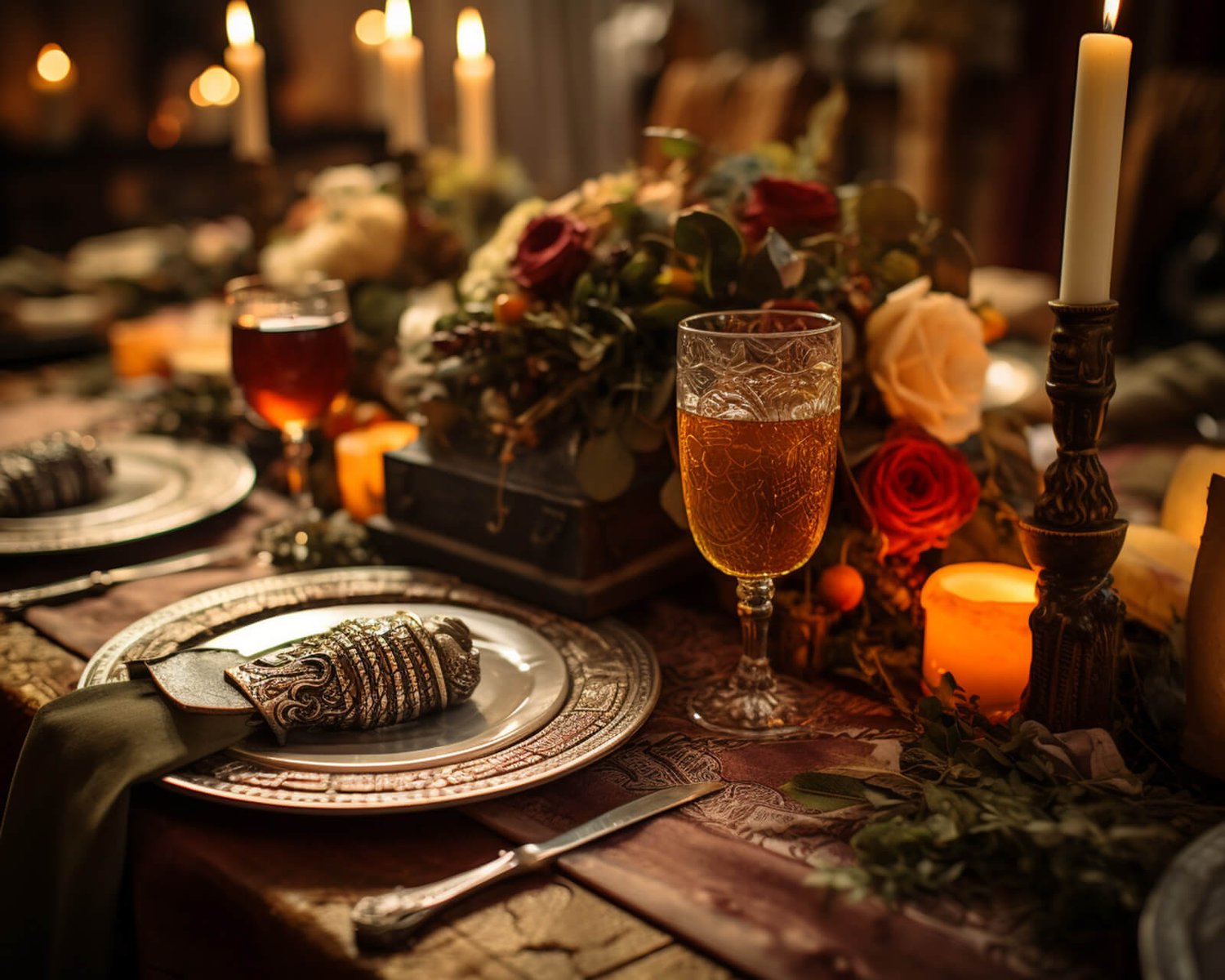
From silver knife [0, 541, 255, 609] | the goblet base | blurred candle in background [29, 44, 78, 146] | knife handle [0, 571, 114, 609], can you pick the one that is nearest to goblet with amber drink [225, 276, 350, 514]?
silver knife [0, 541, 255, 609]

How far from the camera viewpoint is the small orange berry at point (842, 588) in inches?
43.4

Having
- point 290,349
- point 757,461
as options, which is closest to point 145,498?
point 290,349

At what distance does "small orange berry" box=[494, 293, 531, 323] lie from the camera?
1.22 metres

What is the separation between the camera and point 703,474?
38.3 inches

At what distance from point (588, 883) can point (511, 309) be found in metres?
0.65

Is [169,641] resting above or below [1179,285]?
below

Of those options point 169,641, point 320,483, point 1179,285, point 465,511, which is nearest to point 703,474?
point 465,511

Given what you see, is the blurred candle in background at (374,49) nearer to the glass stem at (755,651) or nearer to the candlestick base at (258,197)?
the candlestick base at (258,197)

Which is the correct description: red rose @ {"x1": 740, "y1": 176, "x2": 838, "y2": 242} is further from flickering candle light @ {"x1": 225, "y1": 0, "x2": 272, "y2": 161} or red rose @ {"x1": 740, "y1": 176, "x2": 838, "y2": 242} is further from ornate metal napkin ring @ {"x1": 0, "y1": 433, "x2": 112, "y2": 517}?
flickering candle light @ {"x1": 225, "y1": 0, "x2": 272, "y2": 161}

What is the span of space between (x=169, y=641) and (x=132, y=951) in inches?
10.8

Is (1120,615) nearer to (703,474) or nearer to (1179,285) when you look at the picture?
(703,474)

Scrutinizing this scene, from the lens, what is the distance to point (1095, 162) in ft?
2.77

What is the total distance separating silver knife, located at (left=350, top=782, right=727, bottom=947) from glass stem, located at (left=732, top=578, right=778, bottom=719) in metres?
0.15

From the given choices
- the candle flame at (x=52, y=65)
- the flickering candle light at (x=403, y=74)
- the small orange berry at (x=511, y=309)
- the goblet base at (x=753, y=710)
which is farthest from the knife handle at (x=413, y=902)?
the candle flame at (x=52, y=65)
